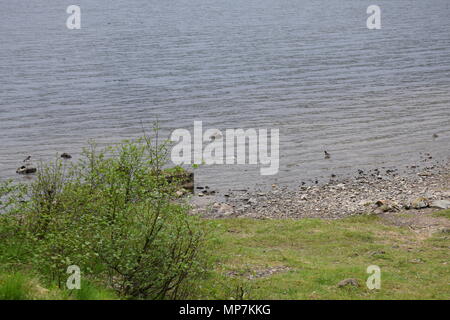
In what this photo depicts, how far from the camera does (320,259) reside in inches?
928

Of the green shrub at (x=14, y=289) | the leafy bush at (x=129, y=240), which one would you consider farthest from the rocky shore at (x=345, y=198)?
the green shrub at (x=14, y=289)

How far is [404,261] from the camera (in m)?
22.9

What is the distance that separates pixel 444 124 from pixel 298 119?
1120 cm

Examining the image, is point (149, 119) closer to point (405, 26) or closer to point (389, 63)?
point (389, 63)

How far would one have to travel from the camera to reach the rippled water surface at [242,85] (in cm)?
4184

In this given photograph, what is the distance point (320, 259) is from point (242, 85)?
38395mm

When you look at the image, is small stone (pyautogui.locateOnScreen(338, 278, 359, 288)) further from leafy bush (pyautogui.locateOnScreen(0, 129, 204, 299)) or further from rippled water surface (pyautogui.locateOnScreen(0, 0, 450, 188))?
rippled water surface (pyautogui.locateOnScreen(0, 0, 450, 188))

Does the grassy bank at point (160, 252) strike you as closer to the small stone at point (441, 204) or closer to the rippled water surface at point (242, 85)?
the small stone at point (441, 204)

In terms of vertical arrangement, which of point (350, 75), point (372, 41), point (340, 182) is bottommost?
point (340, 182)

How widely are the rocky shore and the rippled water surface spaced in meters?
2.03

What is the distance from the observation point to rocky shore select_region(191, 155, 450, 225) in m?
30.4

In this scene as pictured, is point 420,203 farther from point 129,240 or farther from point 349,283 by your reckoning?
point 129,240

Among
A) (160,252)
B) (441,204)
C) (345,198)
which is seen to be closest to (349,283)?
(160,252)
